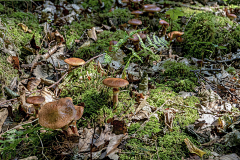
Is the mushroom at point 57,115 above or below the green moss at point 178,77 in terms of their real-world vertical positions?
above

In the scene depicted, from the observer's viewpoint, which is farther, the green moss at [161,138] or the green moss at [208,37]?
the green moss at [208,37]

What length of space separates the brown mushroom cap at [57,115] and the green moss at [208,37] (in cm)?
373

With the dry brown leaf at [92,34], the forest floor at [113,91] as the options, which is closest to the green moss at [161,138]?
the forest floor at [113,91]

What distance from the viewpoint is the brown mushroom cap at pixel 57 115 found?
1.74m

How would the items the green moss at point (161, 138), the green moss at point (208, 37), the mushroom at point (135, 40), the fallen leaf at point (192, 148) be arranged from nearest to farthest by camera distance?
1. the fallen leaf at point (192, 148)
2. the green moss at point (161, 138)
3. the mushroom at point (135, 40)
4. the green moss at point (208, 37)

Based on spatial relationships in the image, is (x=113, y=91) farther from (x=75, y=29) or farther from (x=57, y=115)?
(x=75, y=29)

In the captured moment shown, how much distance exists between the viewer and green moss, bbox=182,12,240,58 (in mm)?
4309

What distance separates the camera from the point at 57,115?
1773mm

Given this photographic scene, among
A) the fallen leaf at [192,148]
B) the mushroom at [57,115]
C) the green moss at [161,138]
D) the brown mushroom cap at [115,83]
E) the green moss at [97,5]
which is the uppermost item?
the green moss at [97,5]

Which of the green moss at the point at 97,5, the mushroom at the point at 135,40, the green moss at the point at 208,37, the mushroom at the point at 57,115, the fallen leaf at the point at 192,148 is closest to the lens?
the mushroom at the point at 57,115

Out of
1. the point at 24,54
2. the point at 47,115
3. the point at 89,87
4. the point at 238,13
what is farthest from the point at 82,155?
the point at 238,13

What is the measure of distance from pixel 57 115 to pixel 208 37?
446 cm

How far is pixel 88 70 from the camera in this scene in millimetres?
3389

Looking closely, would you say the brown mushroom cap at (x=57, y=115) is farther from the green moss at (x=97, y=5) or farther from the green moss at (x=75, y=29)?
the green moss at (x=97, y=5)
